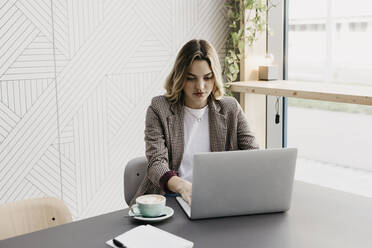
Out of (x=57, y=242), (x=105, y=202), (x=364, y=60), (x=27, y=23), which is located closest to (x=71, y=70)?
(x=27, y=23)

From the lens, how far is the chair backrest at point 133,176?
215cm

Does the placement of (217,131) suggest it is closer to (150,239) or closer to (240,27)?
(150,239)

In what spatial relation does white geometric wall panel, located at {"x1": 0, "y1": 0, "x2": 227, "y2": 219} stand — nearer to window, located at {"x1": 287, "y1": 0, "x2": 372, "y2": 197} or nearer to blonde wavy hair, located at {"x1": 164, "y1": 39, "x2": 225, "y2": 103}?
blonde wavy hair, located at {"x1": 164, "y1": 39, "x2": 225, "y2": 103}

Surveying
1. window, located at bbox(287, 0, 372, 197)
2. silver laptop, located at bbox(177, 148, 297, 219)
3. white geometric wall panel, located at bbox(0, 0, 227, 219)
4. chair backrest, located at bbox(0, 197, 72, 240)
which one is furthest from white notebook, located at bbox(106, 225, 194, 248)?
window, located at bbox(287, 0, 372, 197)

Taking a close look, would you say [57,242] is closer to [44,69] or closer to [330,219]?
[330,219]

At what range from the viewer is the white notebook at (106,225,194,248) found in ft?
4.47

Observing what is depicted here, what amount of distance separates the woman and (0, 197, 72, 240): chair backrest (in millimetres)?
417

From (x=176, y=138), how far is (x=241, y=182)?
0.68 meters

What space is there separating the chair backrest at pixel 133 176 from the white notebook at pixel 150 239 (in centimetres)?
67

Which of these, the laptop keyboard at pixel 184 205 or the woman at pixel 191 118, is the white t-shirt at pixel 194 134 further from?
the laptop keyboard at pixel 184 205

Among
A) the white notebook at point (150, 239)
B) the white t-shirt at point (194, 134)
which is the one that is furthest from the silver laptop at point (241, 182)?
the white t-shirt at point (194, 134)

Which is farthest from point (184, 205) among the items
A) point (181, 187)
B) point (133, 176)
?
point (133, 176)

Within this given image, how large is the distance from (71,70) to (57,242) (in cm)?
166

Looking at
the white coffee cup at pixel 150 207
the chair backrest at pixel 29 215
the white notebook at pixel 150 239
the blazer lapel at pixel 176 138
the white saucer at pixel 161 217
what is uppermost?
the blazer lapel at pixel 176 138
